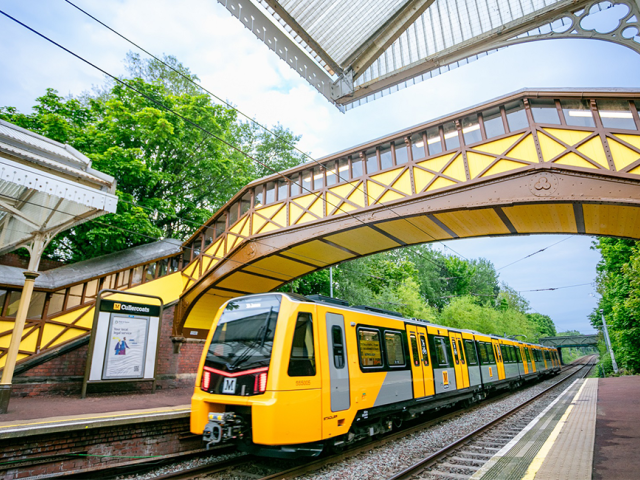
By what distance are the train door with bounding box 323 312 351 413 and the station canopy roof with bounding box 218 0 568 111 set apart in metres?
6.94

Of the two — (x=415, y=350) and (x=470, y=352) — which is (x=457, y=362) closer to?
(x=470, y=352)

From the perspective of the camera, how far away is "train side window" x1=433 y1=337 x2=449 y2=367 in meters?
10.8

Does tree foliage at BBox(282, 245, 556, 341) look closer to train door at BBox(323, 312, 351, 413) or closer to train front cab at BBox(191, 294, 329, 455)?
train door at BBox(323, 312, 351, 413)

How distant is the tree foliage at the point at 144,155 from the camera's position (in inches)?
576

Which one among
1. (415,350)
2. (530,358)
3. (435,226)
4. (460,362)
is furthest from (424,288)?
(415,350)

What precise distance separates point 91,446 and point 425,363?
7.66m

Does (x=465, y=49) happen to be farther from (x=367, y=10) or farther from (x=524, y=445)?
(x=524, y=445)

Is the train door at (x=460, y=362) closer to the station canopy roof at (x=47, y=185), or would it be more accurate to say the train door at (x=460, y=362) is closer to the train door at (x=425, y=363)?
the train door at (x=425, y=363)

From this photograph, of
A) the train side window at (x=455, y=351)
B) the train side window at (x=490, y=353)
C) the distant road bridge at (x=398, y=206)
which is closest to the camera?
the distant road bridge at (x=398, y=206)

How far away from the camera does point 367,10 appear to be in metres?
10.2

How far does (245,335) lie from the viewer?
6.46m

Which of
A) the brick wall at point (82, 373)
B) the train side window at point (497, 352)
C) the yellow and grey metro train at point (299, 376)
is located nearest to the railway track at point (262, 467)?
the yellow and grey metro train at point (299, 376)

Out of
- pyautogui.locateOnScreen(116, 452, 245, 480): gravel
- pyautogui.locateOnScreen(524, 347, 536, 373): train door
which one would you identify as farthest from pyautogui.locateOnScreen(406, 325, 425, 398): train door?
pyautogui.locateOnScreen(524, 347, 536, 373): train door

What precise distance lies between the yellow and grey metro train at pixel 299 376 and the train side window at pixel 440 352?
6.38 feet
